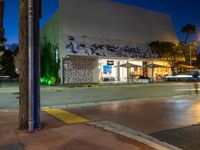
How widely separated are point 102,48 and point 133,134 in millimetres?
26285

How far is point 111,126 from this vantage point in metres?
7.96

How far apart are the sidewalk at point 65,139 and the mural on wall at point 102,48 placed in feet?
74.7

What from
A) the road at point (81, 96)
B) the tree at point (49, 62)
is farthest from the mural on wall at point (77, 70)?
the road at point (81, 96)

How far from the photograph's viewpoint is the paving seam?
19.6ft

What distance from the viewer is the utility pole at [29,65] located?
6984 mm

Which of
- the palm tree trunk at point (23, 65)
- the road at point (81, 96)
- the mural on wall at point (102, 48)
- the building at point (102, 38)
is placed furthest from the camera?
the building at point (102, 38)

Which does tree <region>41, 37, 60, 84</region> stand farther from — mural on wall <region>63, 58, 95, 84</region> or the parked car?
the parked car

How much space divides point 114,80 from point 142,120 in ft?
87.4

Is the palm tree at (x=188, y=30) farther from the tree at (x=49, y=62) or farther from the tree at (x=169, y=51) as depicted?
the tree at (x=49, y=62)

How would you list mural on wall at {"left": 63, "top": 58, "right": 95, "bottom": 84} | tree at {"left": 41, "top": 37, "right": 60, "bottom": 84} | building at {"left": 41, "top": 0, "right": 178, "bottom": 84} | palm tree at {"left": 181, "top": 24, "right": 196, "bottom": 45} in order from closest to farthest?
building at {"left": 41, "top": 0, "right": 178, "bottom": 84} < mural on wall at {"left": 63, "top": 58, "right": 95, "bottom": 84} < tree at {"left": 41, "top": 37, "right": 60, "bottom": 84} < palm tree at {"left": 181, "top": 24, "right": 196, "bottom": 45}

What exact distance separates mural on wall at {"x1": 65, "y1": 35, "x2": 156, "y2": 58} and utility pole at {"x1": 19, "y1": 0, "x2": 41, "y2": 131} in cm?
2251

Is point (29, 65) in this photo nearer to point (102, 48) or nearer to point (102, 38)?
point (102, 48)

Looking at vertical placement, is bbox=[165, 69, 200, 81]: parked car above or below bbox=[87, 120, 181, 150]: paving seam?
above

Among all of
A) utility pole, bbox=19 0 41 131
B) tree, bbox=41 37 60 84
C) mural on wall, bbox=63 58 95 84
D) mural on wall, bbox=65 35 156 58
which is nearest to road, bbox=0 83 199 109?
utility pole, bbox=19 0 41 131
